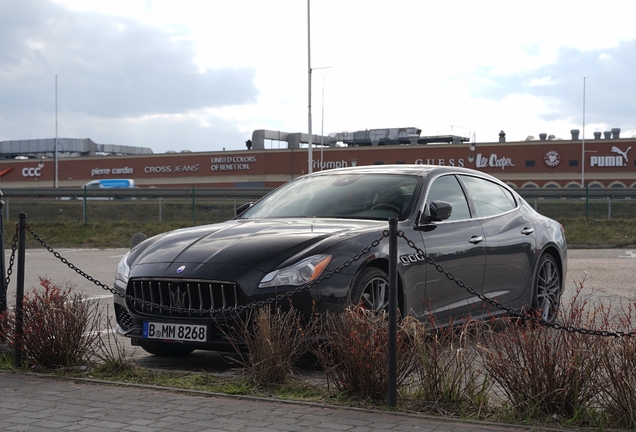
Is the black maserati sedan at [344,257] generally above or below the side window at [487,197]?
below

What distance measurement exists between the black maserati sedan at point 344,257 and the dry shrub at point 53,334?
348 millimetres

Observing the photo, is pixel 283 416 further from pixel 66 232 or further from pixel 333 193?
pixel 66 232

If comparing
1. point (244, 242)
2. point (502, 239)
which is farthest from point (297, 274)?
point (502, 239)

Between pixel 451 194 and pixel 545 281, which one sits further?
pixel 545 281

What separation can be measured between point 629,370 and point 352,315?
161cm

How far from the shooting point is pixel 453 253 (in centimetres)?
733

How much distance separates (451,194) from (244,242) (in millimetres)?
2336

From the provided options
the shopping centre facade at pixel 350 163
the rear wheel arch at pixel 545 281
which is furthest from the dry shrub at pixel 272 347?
the shopping centre facade at pixel 350 163

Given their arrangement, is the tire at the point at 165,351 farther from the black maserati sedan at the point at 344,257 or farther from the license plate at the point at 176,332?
the license plate at the point at 176,332

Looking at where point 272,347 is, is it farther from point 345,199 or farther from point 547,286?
point 547,286

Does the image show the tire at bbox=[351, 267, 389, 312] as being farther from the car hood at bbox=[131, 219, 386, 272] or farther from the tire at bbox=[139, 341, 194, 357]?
the tire at bbox=[139, 341, 194, 357]

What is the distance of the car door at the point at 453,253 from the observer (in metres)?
7.07

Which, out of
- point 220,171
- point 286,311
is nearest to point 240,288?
point 286,311

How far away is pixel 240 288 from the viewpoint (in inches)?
236
